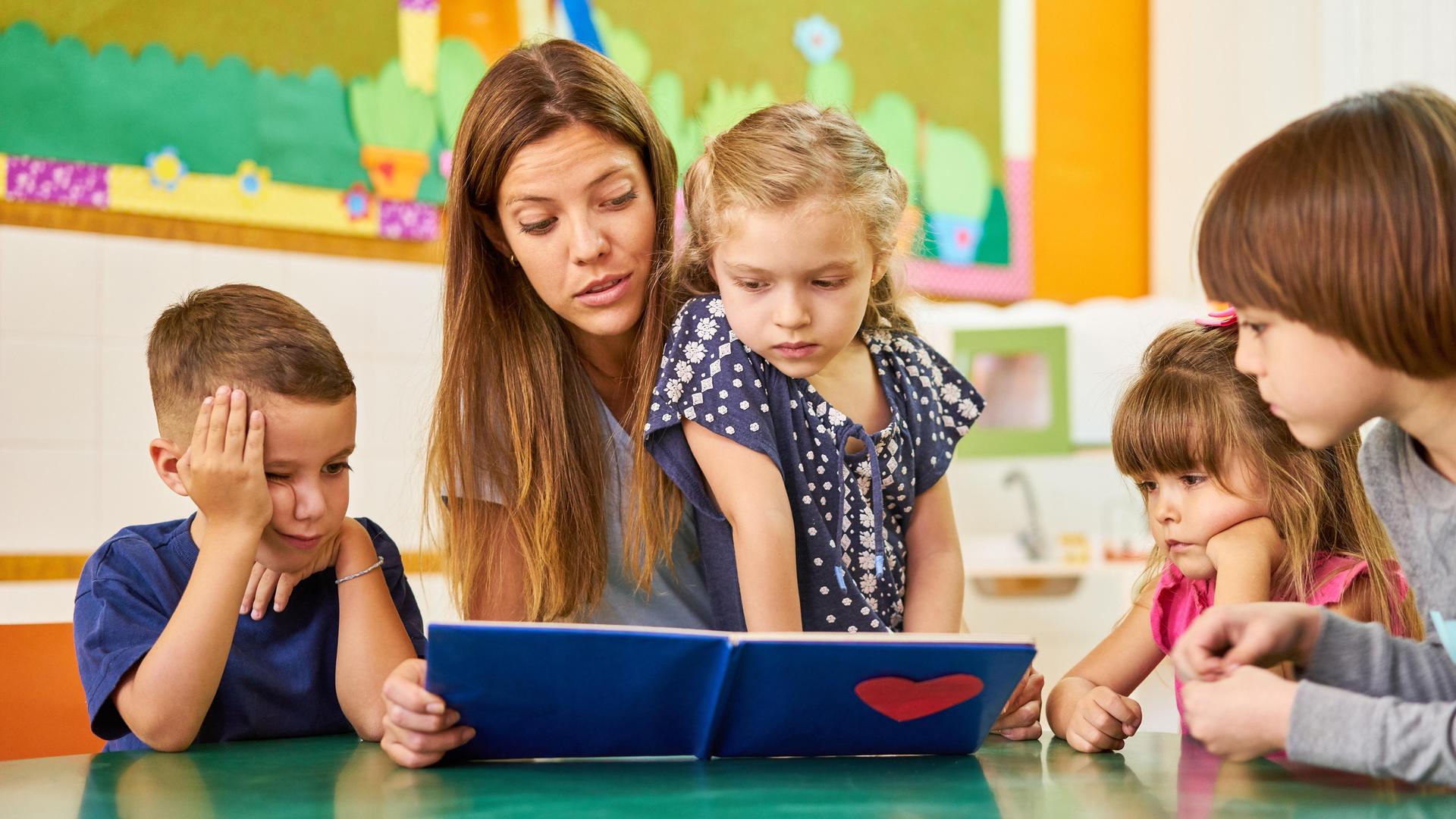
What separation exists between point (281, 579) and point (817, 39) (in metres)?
3.23

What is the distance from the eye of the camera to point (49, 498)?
3031mm

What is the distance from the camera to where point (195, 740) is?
1.31 m

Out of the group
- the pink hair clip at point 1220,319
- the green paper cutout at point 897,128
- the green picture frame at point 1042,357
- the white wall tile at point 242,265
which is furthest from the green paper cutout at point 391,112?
the pink hair clip at point 1220,319

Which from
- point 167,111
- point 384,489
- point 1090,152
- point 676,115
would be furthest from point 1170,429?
point 1090,152

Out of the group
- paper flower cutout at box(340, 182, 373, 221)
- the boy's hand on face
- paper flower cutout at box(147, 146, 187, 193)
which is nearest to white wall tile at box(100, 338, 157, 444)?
paper flower cutout at box(147, 146, 187, 193)

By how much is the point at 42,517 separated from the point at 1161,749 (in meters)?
2.74

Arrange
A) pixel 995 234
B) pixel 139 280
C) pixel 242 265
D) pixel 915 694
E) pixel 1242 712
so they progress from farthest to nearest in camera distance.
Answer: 1. pixel 995 234
2. pixel 242 265
3. pixel 139 280
4. pixel 915 694
5. pixel 1242 712

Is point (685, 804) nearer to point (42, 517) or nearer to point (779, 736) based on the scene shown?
point (779, 736)

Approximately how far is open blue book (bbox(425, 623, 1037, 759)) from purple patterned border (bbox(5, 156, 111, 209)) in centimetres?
260

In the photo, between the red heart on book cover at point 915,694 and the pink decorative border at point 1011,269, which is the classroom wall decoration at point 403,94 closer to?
the pink decorative border at point 1011,269

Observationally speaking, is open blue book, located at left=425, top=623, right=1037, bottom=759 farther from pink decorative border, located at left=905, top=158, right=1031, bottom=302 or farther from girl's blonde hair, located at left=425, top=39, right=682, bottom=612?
pink decorative border, located at left=905, top=158, right=1031, bottom=302

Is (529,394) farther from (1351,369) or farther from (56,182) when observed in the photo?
(56,182)

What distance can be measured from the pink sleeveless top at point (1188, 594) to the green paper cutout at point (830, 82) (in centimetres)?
299

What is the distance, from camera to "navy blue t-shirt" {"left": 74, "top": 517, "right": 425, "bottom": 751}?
1.26 metres
